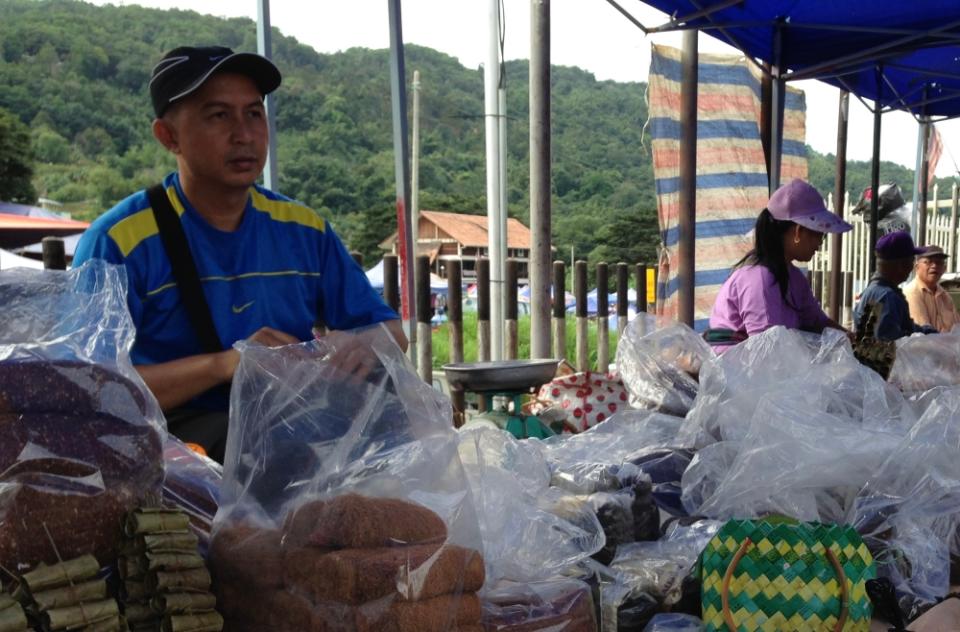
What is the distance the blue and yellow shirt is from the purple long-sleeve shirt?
2.20 m

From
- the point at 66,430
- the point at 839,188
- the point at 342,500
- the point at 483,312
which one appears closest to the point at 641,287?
the point at 839,188

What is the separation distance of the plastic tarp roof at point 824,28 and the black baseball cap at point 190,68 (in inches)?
134

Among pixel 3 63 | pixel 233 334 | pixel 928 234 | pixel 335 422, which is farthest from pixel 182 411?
pixel 3 63

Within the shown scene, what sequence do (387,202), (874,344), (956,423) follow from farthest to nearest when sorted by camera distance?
1. (387,202)
2. (874,344)
3. (956,423)

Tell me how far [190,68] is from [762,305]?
9.07 ft

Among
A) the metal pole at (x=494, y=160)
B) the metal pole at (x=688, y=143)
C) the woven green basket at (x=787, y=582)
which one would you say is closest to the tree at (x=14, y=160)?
the metal pole at (x=494, y=160)

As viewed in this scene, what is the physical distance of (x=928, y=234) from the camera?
47.9ft

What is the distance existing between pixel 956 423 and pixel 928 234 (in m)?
13.8

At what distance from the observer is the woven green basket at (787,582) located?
58.4 inches

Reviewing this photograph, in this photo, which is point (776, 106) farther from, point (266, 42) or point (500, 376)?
point (266, 42)

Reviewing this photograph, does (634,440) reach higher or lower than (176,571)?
lower

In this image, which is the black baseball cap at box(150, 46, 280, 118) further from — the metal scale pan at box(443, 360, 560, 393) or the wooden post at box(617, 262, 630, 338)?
the wooden post at box(617, 262, 630, 338)

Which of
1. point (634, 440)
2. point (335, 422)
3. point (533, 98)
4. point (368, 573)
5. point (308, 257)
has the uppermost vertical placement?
point (533, 98)

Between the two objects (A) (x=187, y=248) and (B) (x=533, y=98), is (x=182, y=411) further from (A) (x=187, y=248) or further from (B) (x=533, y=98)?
(B) (x=533, y=98)
